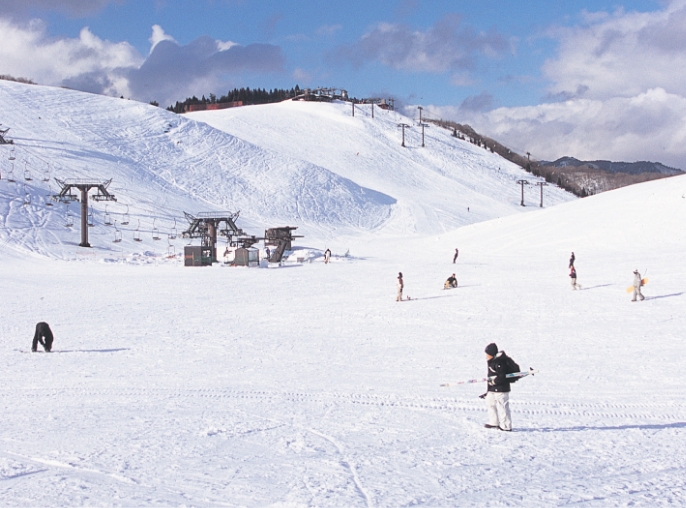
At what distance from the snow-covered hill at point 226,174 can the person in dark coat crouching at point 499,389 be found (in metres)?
39.7

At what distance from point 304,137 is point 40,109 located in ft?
119

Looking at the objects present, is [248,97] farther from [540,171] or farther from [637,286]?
[637,286]

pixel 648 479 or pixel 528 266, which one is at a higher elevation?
pixel 528 266

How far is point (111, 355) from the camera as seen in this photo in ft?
49.6

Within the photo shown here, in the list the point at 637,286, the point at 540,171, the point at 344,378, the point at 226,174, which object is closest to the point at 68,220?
the point at 226,174

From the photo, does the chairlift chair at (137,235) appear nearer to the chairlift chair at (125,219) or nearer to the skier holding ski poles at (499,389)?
the chairlift chair at (125,219)

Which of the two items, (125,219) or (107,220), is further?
(125,219)

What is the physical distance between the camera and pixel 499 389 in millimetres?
8773

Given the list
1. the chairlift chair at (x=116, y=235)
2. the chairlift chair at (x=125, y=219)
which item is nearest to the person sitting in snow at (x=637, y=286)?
the chairlift chair at (x=116, y=235)

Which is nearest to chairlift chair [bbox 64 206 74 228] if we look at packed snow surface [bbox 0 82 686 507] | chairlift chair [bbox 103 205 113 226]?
chairlift chair [bbox 103 205 113 226]

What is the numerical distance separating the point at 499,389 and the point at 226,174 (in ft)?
230

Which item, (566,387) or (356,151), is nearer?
(566,387)

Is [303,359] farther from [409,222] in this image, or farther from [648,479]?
[409,222]

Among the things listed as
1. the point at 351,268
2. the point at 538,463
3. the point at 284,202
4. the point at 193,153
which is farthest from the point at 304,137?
the point at 538,463
